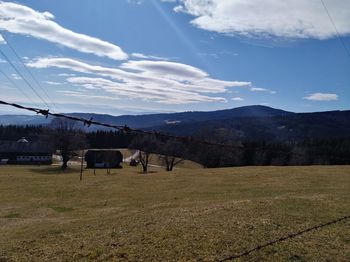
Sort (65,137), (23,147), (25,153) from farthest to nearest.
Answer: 1. (23,147)
2. (25,153)
3. (65,137)

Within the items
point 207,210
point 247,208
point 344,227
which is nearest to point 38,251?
point 207,210

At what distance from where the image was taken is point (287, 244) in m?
13.0

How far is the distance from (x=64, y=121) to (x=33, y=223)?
72.1 meters

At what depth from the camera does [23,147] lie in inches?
4911

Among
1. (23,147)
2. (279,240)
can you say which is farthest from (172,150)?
(279,240)

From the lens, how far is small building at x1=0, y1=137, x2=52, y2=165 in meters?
123

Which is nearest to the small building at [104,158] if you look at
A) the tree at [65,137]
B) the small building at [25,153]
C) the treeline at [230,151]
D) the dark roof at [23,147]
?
the treeline at [230,151]

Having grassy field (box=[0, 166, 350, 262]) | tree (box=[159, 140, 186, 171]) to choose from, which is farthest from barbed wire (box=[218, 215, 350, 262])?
tree (box=[159, 140, 186, 171])

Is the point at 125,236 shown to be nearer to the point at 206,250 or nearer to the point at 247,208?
the point at 206,250

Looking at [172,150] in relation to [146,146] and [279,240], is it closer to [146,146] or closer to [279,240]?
[146,146]

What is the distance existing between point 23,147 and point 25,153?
2290 millimetres

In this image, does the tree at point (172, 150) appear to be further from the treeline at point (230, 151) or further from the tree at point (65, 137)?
the tree at point (65, 137)

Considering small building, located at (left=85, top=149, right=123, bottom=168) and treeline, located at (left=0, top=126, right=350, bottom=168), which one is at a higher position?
treeline, located at (left=0, top=126, right=350, bottom=168)

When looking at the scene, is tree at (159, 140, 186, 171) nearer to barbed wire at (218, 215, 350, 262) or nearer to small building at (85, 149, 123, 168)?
small building at (85, 149, 123, 168)
